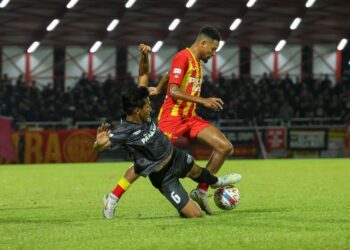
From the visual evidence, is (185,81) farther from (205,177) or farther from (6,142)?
(6,142)

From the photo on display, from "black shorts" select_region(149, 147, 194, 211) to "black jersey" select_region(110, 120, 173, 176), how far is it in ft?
0.37

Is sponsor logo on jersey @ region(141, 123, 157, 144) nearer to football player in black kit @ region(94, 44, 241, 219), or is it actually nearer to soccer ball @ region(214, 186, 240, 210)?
football player in black kit @ region(94, 44, 241, 219)

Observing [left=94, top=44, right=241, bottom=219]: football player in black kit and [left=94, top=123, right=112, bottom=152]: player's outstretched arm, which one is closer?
[left=94, top=123, right=112, bottom=152]: player's outstretched arm

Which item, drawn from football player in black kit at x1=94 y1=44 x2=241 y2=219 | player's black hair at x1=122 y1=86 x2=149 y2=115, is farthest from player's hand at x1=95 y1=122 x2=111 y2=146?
player's black hair at x1=122 y1=86 x2=149 y2=115

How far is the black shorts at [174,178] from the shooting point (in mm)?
7853

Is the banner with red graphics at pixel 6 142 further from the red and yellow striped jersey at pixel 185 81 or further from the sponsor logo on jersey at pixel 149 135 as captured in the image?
the sponsor logo on jersey at pixel 149 135

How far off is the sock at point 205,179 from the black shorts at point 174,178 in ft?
0.70

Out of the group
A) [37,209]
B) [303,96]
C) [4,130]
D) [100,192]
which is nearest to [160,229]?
[37,209]

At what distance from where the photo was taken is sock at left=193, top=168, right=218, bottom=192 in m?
8.41

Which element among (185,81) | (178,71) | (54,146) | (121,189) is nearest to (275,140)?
(54,146)

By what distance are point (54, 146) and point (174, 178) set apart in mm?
18200

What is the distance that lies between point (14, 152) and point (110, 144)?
714 inches

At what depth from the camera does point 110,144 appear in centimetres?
751

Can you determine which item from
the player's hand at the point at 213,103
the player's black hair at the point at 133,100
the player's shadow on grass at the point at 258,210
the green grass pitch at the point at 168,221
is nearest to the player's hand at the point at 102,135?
the player's black hair at the point at 133,100
